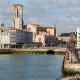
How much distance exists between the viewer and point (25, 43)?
11400 cm

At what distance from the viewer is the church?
105m

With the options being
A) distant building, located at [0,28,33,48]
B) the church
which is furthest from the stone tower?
distant building, located at [0,28,33,48]

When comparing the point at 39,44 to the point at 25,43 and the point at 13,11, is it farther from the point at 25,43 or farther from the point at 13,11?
the point at 13,11

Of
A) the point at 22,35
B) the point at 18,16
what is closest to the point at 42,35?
the point at 22,35

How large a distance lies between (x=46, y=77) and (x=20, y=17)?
3396 inches

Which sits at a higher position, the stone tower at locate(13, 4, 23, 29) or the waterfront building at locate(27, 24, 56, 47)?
the stone tower at locate(13, 4, 23, 29)

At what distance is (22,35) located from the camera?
111938mm

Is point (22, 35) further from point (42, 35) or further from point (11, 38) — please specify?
point (42, 35)

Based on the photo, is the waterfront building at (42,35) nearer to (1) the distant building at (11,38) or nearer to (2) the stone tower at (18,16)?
(2) the stone tower at (18,16)

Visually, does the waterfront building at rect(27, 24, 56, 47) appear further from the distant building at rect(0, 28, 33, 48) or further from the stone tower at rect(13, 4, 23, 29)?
the distant building at rect(0, 28, 33, 48)

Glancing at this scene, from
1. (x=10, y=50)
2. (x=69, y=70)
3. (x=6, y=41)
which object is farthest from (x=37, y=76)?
(x=6, y=41)

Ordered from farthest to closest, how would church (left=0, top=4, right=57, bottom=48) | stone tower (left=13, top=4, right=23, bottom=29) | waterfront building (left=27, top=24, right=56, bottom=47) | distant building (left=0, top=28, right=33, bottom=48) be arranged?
waterfront building (left=27, top=24, right=56, bottom=47)
stone tower (left=13, top=4, right=23, bottom=29)
church (left=0, top=4, right=57, bottom=48)
distant building (left=0, top=28, right=33, bottom=48)

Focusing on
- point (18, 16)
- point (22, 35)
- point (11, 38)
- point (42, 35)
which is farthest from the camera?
point (18, 16)

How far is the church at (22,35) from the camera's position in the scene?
10538cm
